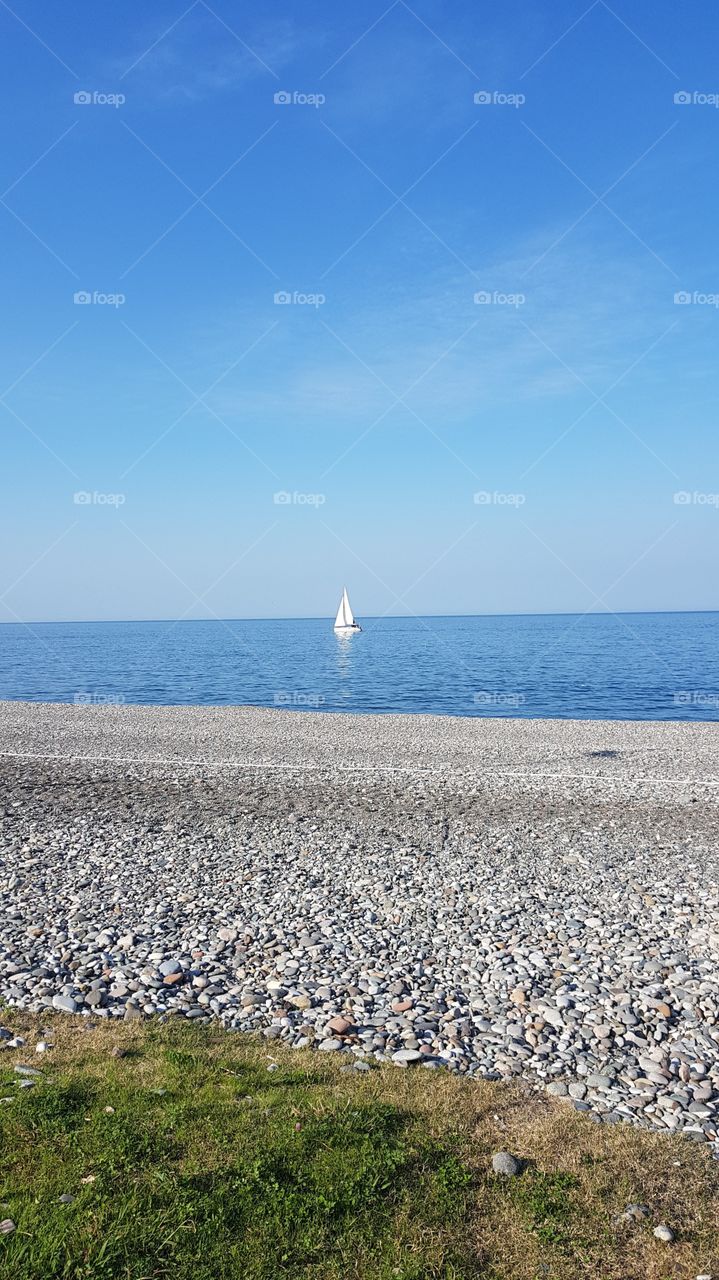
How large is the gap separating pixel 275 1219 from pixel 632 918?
766 centimetres

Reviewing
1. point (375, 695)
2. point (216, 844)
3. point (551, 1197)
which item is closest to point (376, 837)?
point (216, 844)

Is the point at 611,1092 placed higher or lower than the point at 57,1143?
lower

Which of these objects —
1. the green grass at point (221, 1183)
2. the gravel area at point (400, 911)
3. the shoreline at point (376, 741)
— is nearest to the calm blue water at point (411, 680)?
the shoreline at point (376, 741)

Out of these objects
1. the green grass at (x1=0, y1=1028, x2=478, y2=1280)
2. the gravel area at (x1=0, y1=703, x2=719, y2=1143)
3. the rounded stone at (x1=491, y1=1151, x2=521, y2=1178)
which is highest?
the green grass at (x1=0, y1=1028, x2=478, y2=1280)

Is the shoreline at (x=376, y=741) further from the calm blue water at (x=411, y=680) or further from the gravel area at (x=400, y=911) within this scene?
the calm blue water at (x=411, y=680)

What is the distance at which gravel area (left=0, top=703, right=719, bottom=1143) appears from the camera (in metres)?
7.42

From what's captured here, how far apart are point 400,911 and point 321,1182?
20.4ft

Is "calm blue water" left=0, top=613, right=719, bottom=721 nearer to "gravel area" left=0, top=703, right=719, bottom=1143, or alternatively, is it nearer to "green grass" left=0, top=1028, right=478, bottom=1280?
"gravel area" left=0, top=703, right=719, bottom=1143

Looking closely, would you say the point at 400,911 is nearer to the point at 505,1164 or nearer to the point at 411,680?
the point at 505,1164

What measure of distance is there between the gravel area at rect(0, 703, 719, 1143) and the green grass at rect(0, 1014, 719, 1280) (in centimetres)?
85

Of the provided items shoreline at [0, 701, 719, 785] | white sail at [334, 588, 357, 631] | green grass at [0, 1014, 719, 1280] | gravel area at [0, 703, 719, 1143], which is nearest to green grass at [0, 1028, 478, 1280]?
green grass at [0, 1014, 719, 1280]

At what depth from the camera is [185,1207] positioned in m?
4.53

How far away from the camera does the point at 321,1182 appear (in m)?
4.86

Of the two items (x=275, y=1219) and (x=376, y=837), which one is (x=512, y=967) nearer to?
(x=275, y=1219)
